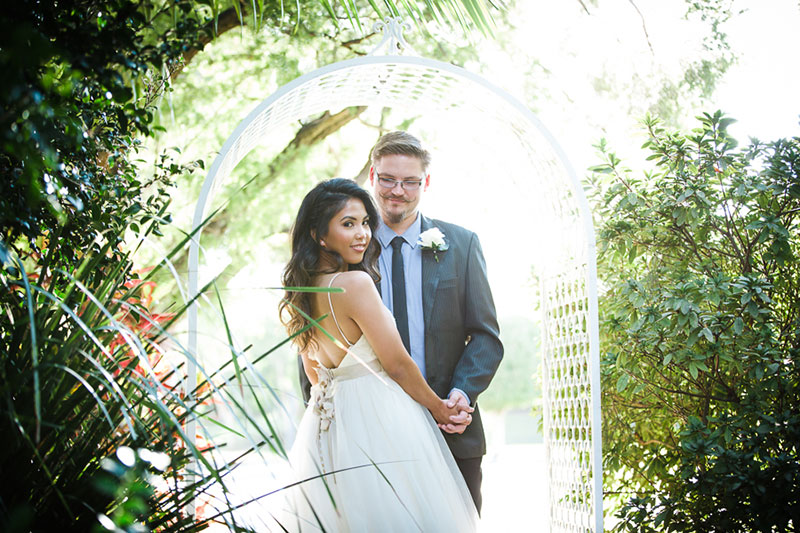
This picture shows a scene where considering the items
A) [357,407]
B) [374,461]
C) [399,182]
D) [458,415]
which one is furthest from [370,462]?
[399,182]

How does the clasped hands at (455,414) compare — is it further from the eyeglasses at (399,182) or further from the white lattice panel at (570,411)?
the eyeglasses at (399,182)

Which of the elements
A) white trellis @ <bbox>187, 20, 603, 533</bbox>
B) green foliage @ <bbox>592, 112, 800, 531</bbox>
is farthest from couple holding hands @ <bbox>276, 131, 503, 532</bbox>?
green foliage @ <bbox>592, 112, 800, 531</bbox>

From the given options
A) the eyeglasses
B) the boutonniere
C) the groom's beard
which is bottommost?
the boutonniere

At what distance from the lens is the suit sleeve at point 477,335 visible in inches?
129

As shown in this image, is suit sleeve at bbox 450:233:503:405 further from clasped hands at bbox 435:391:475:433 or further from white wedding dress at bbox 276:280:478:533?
white wedding dress at bbox 276:280:478:533

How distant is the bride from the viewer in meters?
2.80

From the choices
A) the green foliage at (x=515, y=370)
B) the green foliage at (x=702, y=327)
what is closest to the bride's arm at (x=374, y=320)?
the green foliage at (x=702, y=327)

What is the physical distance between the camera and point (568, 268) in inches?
142

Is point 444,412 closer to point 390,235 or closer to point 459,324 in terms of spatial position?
point 459,324

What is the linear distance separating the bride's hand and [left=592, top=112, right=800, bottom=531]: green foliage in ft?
3.65

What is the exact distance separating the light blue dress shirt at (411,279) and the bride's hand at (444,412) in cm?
27

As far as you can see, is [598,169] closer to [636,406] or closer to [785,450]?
[636,406]

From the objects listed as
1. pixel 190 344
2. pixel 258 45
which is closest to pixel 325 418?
pixel 190 344

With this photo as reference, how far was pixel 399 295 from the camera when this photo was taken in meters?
3.47
